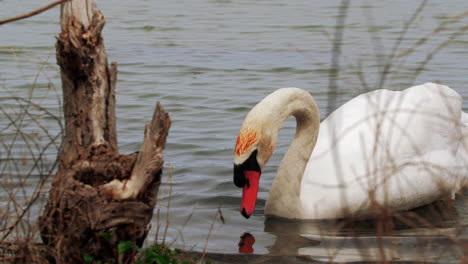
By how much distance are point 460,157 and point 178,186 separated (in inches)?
84.2

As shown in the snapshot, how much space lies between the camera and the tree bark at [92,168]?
373cm

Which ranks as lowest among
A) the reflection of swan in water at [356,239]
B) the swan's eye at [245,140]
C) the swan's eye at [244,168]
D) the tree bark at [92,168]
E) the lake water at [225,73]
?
the lake water at [225,73]

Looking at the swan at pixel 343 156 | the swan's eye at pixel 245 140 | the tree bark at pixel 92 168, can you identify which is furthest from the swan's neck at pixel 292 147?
the tree bark at pixel 92 168

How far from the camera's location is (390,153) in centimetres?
563

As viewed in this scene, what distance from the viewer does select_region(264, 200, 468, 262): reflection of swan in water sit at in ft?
16.2

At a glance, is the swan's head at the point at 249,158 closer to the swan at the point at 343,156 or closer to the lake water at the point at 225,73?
the swan at the point at 343,156

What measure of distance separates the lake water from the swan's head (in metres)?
0.24

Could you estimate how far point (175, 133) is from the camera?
26.6 feet

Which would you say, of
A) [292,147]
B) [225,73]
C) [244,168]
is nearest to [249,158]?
[244,168]

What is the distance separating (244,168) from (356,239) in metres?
0.89

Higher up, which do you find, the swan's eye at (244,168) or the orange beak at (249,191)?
the swan's eye at (244,168)

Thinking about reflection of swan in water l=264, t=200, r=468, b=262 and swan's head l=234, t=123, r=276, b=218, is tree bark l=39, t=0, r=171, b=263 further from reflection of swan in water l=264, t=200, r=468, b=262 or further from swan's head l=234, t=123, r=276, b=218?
swan's head l=234, t=123, r=276, b=218

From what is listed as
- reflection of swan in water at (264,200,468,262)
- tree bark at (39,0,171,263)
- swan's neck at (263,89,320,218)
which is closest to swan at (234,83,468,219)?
swan's neck at (263,89,320,218)

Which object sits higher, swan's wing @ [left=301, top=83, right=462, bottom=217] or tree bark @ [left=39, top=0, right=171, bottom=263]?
tree bark @ [left=39, top=0, right=171, bottom=263]
